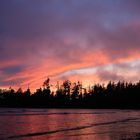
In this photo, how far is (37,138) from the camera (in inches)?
1109

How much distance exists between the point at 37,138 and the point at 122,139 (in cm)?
688

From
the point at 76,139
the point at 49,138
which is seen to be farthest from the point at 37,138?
the point at 76,139

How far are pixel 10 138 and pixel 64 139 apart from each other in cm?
434

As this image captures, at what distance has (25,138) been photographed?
92.8ft

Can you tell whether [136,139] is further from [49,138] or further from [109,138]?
[49,138]

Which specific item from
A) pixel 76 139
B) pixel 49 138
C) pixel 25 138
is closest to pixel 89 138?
pixel 76 139

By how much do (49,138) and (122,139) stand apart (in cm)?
592

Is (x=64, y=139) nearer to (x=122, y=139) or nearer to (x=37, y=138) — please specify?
(x=37, y=138)

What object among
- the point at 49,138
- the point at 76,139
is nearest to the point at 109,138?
the point at 76,139

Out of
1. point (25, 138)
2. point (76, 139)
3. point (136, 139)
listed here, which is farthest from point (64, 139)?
point (136, 139)

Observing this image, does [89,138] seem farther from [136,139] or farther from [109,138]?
[136,139]

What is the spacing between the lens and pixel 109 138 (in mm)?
29047

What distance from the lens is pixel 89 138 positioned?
28.8m

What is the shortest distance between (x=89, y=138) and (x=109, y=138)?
1.69 m
